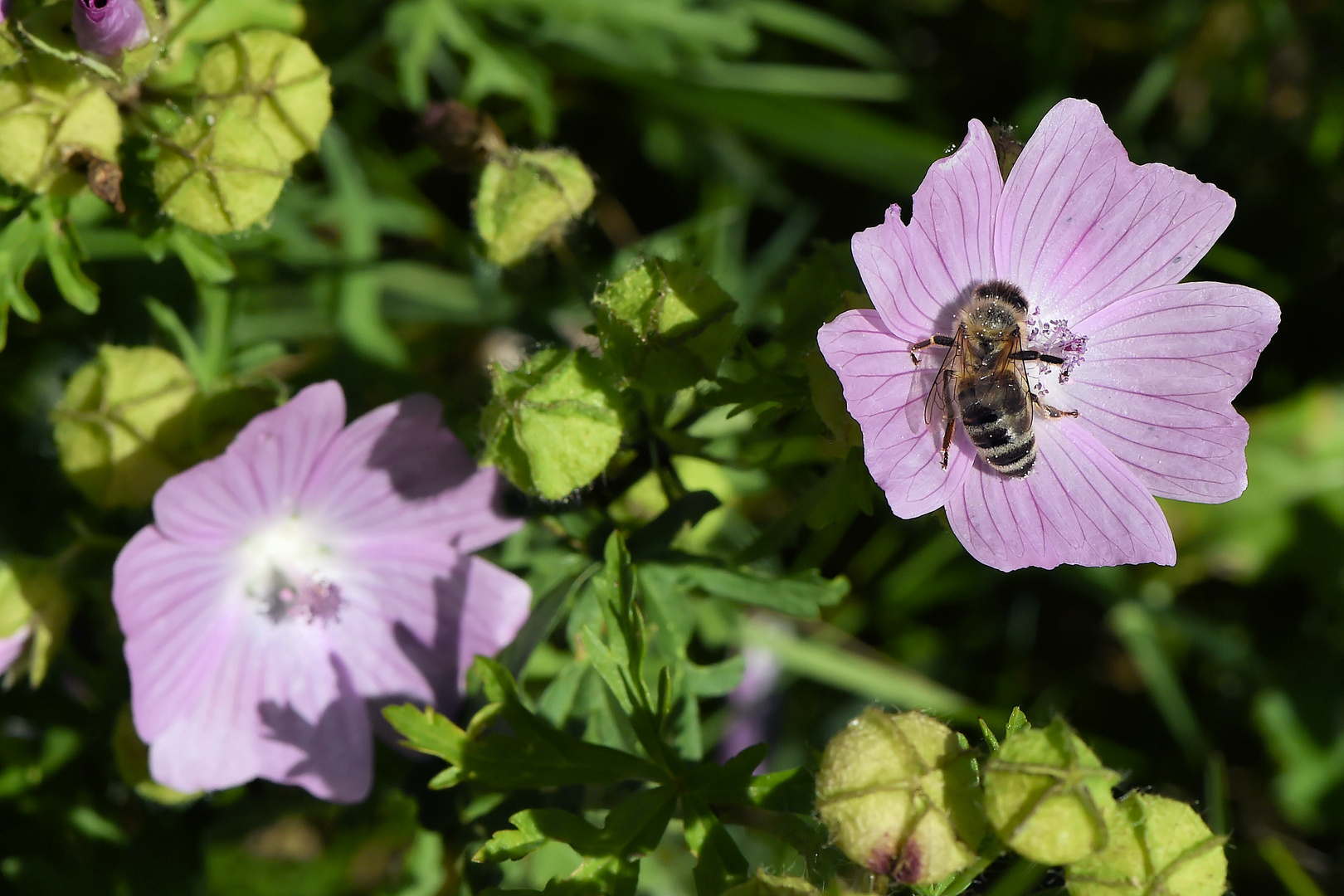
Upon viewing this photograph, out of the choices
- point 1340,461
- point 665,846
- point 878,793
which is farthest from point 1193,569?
point 878,793

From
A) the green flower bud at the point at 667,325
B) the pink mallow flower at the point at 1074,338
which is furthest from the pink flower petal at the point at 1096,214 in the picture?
the green flower bud at the point at 667,325

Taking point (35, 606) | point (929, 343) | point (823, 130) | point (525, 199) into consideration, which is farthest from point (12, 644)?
point (823, 130)

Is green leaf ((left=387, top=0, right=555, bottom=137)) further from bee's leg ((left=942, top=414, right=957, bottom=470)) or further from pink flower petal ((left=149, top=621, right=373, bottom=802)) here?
bee's leg ((left=942, top=414, right=957, bottom=470))

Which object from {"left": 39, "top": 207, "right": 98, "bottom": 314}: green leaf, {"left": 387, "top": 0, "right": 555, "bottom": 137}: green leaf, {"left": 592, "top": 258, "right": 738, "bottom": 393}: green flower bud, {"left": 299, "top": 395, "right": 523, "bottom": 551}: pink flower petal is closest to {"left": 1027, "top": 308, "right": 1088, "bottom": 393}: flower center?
{"left": 592, "top": 258, "right": 738, "bottom": 393}: green flower bud

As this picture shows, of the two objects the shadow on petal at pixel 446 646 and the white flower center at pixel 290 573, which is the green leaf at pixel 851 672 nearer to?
the shadow on petal at pixel 446 646

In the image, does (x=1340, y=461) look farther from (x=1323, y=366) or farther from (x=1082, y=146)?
(x=1082, y=146)

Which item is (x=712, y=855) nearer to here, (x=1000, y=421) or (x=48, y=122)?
(x=1000, y=421)

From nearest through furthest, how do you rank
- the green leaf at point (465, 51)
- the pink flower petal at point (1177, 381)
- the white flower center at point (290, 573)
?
1. the pink flower petal at point (1177, 381)
2. the white flower center at point (290, 573)
3. the green leaf at point (465, 51)

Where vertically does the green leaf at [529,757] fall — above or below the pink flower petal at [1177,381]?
below
